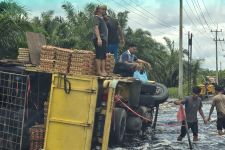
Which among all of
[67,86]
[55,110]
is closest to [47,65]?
[67,86]

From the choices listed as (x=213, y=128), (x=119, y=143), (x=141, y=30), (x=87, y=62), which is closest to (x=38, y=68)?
(x=87, y=62)

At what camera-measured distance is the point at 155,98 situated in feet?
43.5

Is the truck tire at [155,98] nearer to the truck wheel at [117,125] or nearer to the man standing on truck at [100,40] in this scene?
the truck wheel at [117,125]

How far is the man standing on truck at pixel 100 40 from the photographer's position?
9750 millimetres

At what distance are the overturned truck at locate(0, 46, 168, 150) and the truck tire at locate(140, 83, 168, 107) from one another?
6.98 feet

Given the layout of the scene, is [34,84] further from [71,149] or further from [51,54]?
[71,149]

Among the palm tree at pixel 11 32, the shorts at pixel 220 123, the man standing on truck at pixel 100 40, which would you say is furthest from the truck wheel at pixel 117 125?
the palm tree at pixel 11 32

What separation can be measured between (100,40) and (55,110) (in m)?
2.02

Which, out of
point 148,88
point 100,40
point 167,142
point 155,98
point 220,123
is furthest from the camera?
point 220,123

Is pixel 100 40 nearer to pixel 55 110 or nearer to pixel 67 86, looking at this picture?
pixel 67 86

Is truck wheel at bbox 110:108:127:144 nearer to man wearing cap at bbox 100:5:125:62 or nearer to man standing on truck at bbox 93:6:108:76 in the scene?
man standing on truck at bbox 93:6:108:76

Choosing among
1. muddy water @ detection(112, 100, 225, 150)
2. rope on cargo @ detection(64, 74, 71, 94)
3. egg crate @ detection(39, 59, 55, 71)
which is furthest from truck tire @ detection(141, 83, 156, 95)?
rope on cargo @ detection(64, 74, 71, 94)

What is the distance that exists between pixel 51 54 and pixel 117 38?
2830 millimetres

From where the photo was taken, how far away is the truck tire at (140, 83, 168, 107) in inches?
487
